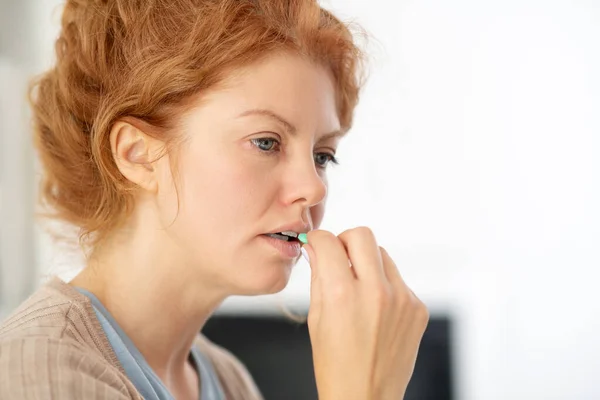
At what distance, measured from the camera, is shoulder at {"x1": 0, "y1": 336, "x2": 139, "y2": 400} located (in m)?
0.71

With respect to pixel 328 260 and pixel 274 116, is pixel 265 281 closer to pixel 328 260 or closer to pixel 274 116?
pixel 328 260

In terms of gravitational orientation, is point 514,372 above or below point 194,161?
below

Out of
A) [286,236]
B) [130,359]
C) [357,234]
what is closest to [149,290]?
[130,359]

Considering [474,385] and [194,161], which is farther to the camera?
[474,385]

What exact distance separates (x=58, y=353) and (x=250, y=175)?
1.07ft

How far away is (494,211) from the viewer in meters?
2.13

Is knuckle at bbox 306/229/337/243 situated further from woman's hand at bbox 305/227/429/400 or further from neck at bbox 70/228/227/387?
neck at bbox 70/228/227/387

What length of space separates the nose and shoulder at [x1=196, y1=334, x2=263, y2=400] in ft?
1.47

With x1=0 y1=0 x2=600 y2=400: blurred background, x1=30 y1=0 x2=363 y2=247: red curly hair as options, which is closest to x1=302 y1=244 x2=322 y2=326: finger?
x1=30 y1=0 x2=363 y2=247: red curly hair

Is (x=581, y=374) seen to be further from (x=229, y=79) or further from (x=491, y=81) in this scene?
(x=229, y=79)

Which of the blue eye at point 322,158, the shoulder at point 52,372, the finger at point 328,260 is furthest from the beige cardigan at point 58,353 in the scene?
the blue eye at point 322,158

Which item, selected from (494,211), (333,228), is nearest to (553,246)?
(494,211)

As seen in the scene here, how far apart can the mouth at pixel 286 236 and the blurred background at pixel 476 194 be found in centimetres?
111

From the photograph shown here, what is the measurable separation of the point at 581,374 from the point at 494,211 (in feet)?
1.87
